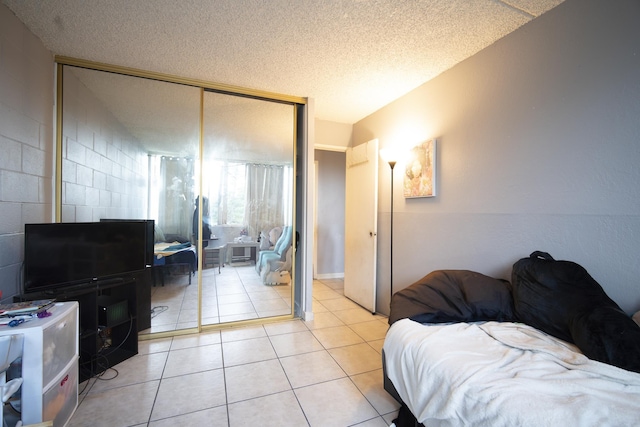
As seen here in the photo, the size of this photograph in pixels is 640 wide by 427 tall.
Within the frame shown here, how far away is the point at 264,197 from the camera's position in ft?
10.1

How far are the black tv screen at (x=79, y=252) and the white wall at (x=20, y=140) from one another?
0.19 metres

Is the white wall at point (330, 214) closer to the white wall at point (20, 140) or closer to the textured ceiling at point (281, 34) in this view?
the textured ceiling at point (281, 34)

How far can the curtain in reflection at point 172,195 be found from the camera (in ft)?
8.70

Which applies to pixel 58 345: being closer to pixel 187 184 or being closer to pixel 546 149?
pixel 187 184

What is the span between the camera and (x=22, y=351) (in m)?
1.21

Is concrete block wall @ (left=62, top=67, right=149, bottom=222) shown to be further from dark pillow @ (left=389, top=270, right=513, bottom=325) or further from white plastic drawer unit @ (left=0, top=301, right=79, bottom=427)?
dark pillow @ (left=389, top=270, right=513, bottom=325)

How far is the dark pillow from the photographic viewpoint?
1745 mm

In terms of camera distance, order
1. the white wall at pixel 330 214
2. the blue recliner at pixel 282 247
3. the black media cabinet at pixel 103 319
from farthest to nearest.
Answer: the white wall at pixel 330 214 < the blue recliner at pixel 282 247 < the black media cabinet at pixel 103 319

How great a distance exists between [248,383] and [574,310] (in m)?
2.14

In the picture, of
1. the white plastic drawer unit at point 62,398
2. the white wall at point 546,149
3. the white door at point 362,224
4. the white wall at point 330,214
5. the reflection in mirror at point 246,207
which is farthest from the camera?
the white wall at point 330,214

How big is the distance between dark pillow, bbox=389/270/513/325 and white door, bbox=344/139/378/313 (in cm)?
137

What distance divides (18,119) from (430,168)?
335 centimetres

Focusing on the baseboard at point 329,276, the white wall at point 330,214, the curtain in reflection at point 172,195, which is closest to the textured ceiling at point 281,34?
the curtain in reflection at point 172,195

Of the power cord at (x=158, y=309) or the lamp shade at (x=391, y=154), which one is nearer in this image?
the power cord at (x=158, y=309)
